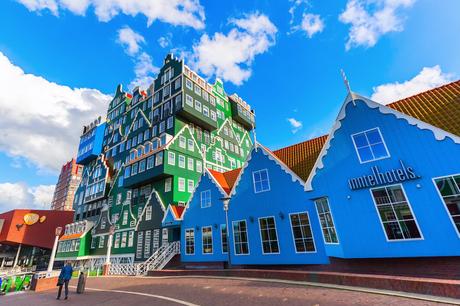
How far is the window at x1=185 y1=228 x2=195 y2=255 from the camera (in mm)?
23172

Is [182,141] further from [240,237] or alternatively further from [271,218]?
[271,218]

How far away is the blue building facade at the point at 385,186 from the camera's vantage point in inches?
434

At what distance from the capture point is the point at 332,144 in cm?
1494

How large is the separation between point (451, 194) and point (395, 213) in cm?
248

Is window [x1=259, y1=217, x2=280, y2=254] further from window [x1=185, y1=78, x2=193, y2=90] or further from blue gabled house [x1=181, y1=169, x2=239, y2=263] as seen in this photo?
window [x1=185, y1=78, x2=193, y2=90]

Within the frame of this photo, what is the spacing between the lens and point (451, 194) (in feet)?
35.7

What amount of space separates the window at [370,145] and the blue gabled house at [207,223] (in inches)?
466

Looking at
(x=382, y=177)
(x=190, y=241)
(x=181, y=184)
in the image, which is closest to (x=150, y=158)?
(x=181, y=184)

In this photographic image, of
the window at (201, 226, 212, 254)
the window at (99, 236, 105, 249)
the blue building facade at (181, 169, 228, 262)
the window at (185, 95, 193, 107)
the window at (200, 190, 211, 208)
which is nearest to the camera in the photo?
the blue building facade at (181, 169, 228, 262)

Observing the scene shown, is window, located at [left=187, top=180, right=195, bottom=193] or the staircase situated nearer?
the staircase

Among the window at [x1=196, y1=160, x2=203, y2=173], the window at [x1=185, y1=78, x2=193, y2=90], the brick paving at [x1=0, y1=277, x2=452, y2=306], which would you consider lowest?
the brick paving at [x1=0, y1=277, x2=452, y2=306]

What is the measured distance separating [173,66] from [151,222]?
2896cm

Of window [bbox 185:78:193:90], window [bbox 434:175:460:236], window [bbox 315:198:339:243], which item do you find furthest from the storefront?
window [bbox 434:175:460:236]

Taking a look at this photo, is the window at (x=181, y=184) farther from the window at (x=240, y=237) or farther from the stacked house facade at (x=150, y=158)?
the window at (x=240, y=237)
